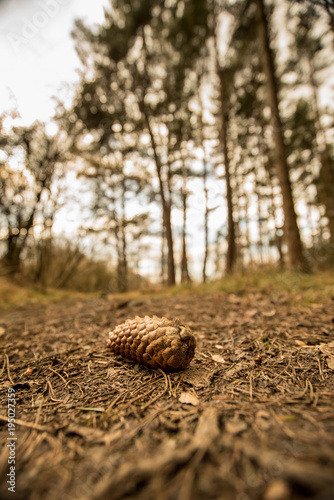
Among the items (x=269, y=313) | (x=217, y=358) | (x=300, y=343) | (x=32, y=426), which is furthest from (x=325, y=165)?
(x=32, y=426)

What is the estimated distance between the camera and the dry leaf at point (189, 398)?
0.83 metres

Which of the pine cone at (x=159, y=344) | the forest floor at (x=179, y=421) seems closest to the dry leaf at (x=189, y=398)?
the forest floor at (x=179, y=421)

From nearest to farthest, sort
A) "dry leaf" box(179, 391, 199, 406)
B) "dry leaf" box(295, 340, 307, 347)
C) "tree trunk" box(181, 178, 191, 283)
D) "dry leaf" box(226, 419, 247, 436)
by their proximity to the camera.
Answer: "dry leaf" box(226, 419, 247, 436) → "dry leaf" box(179, 391, 199, 406) → "dry leaf" box(295, 340, 307, 347) → "tree trunk" box(181, 178, 191, 283)

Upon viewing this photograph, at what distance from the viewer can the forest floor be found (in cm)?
47

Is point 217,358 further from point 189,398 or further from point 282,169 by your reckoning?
point 282,169

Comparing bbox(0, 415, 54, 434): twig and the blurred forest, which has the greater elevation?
the blurred forest

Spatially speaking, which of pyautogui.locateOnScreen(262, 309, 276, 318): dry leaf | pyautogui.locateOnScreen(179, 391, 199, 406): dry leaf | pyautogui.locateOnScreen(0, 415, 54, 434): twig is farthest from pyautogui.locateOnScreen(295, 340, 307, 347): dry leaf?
pyautogui.locateOnScreen(0, 415, 54, 434): twig

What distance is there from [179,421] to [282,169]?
5.83 m

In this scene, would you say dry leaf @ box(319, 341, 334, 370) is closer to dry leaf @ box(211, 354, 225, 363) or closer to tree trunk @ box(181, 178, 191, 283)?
dry leaf @ box(211, 354, 225, 363)

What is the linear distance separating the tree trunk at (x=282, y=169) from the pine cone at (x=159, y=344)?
14.9 feet

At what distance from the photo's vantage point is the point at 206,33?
744 cm

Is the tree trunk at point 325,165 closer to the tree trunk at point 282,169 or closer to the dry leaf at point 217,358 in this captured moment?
the tree trunk at point 282,169

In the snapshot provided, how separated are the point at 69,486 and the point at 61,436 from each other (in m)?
0.24

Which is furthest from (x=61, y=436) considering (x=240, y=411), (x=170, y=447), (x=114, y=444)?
(x=240, y=411)
